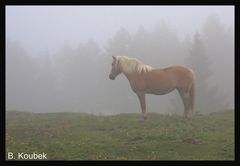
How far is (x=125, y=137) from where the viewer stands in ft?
57.3

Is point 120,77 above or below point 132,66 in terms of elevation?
above

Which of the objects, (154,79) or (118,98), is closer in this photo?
(154,79)

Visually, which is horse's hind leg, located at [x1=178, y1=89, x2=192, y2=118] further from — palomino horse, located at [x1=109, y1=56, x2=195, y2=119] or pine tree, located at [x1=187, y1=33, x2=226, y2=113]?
pine tree, located at [x1=187, y1=33, x2=226, y2=113]

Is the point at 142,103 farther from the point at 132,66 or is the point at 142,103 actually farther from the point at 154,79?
the point at 132,66

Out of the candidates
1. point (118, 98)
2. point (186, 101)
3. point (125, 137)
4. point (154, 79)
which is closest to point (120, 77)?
point (118, 98)

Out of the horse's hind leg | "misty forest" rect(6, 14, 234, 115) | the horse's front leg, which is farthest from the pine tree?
the horse's front leg

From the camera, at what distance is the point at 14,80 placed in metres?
58.5

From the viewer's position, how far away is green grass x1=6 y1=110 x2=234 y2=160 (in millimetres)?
15211

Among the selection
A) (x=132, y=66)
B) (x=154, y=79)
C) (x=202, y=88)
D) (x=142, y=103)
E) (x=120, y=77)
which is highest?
(x=120, y=77)

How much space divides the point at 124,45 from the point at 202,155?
34.0 m

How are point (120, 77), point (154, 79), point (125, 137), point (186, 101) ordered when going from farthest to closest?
point (120, 77)
point (186, 101)
point (154, 79)
point (125, 137)

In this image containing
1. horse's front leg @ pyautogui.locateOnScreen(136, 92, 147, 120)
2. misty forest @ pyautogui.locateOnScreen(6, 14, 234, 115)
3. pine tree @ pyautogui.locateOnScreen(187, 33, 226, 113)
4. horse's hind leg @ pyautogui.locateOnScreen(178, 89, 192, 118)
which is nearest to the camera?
horse's front leg @ pyautogui.locateOnScreen(136, 92, 147, 120)
